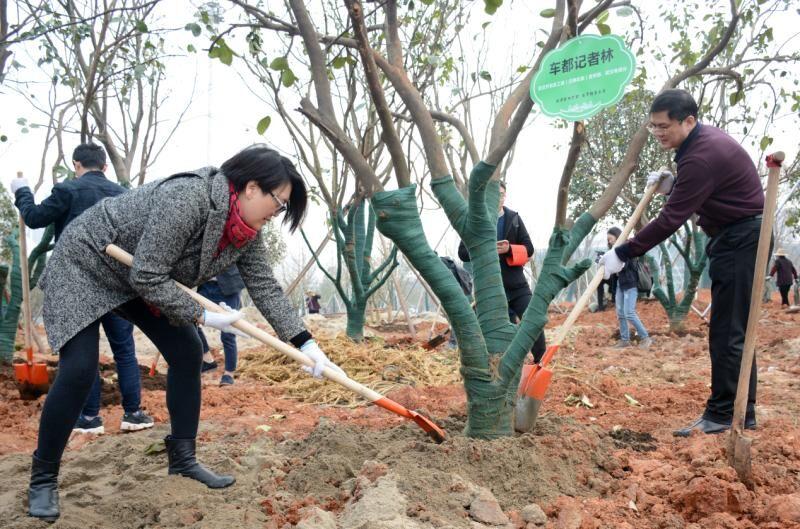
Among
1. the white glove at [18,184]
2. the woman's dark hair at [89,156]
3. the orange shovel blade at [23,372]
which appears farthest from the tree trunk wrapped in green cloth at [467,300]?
the orange shovel blade at [23,372]

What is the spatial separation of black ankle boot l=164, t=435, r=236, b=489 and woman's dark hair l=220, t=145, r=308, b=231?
1.04 m

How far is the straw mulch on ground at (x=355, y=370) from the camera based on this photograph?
15.8 ft

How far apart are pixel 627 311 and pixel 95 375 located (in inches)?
252

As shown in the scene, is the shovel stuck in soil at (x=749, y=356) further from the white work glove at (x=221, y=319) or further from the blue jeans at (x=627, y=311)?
the blue jeans at (x=627, y=311)

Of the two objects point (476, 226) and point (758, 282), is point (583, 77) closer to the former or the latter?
point (476, 226)

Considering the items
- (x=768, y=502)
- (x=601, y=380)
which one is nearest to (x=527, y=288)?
(x=601, y=380)

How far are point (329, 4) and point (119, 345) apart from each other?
5472 millimetres

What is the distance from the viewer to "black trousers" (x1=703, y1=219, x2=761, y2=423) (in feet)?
9.73

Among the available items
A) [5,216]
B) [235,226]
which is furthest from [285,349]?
Result: [5,216]

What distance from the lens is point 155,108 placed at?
783cm

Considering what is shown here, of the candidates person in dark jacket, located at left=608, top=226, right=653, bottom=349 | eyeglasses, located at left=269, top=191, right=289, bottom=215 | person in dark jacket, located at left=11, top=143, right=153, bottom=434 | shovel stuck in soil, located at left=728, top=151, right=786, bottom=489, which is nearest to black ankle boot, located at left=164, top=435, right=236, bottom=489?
eyeglasses, located at left=269, top=191, right=289, bottom=215

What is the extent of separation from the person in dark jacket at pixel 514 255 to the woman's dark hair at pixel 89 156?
91.9 inches

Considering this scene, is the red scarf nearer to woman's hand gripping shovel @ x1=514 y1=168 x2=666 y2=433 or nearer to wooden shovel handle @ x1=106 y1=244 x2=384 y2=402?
wooden shovel handle @ x1=106 y1=244 x2=384 y2=402

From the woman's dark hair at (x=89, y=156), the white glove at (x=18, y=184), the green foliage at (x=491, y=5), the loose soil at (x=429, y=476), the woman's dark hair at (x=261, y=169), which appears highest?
the green foliage at (x=491, y=5)
